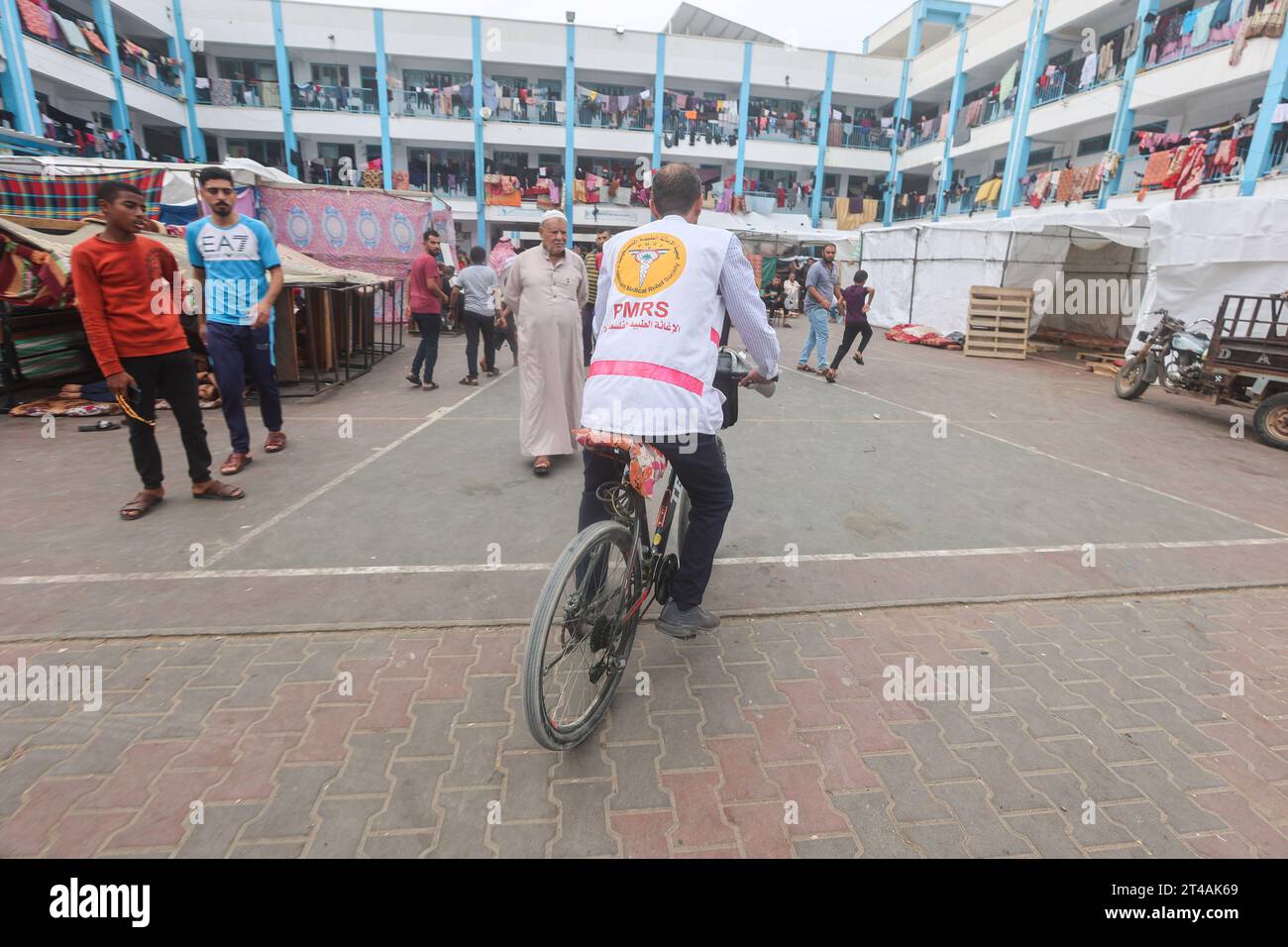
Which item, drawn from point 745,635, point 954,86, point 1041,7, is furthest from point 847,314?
point 954,86

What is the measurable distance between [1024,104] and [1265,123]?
9368mm

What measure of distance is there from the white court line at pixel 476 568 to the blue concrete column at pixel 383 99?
27651mm

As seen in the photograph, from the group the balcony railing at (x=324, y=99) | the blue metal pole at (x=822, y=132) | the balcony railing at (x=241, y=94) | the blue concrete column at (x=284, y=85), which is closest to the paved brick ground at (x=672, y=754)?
the blue concrete column at (x=284, y=85)

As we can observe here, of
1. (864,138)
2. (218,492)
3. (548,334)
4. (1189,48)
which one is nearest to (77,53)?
(218,492)

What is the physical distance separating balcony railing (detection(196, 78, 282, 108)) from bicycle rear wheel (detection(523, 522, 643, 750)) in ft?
108

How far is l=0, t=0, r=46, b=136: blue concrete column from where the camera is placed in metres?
17.3

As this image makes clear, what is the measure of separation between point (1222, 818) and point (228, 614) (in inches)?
162

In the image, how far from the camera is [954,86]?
2777 centimetres

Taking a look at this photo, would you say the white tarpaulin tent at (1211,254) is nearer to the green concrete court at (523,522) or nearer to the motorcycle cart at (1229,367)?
the motorcycle cart at (1229,367)

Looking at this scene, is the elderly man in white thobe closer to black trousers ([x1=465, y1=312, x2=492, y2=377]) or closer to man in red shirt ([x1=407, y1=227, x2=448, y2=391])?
man in red shirt ([x1=407, y1=227, x2=448, y2=391])

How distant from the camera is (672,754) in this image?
2406 mm

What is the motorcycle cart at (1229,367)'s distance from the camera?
789 centimetres
